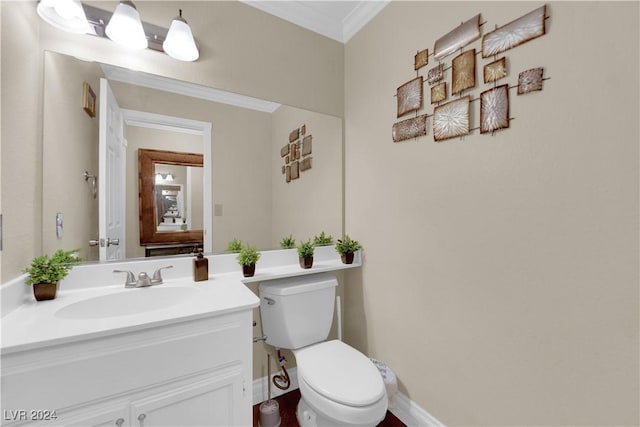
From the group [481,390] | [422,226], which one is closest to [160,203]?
[422,226]

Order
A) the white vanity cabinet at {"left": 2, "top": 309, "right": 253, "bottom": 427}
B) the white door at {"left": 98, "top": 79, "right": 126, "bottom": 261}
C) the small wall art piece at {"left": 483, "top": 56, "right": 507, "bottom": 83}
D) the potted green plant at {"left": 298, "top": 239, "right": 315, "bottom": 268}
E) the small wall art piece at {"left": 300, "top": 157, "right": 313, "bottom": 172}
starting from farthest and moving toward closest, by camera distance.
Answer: the small wall art piece at {"left": 300, "top": 157, "right": 313, "bottom": 172} < the potted green plant at {"left": 298, "top": 239, "right": 315, "bottom": 268} < the white door at {"left": 98, "top": 79, "right": 126, "bottom": 261} < the small wall art piece at {"left": 483, "top": 56, "right": 507, "bottom": 83} < the white vanity cabinet at {"left": 2, "top": 309, "right": 253, "bottom": 427}

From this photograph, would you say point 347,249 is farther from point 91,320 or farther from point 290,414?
point 91,320

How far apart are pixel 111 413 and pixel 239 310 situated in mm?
459

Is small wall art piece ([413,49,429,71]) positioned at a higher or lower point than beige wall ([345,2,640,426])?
higher

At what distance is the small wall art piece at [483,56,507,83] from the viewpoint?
1119 millimetres

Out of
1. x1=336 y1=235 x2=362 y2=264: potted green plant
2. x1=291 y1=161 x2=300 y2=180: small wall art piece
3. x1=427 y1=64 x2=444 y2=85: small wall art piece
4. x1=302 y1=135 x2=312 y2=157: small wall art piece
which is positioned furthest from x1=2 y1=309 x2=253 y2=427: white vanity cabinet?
x1=427 y1=64 x2=444 y2=85: small wall art piece

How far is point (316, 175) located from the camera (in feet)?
6.41

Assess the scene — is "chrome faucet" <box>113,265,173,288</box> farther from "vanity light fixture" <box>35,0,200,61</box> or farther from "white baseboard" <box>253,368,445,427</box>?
"vanity light fixture" <box>35,0,200,61</box>

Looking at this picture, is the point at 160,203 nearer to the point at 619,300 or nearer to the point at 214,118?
the point at 214,118

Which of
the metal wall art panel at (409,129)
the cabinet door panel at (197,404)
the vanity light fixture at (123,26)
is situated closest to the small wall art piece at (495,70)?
the metal wall art panel at (409,129)

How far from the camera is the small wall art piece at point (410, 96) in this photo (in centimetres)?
148

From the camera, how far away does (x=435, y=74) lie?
140 cm

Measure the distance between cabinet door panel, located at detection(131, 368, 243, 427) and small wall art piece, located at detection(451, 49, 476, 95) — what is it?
1532mm

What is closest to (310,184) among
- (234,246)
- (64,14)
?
(234,246)
